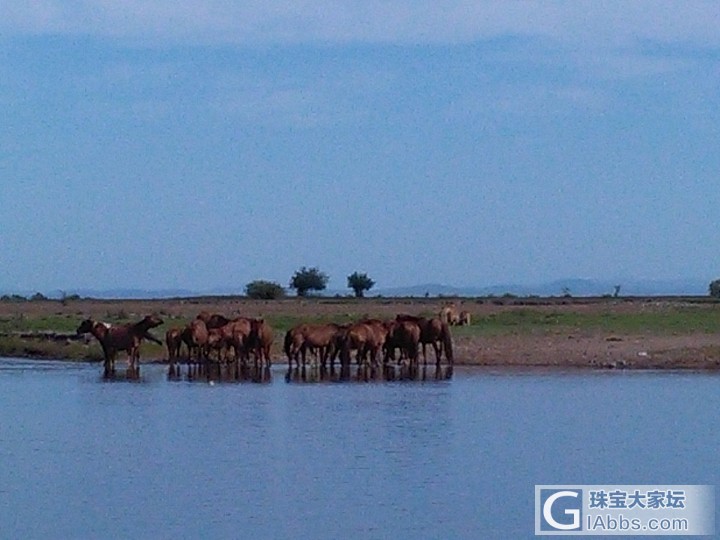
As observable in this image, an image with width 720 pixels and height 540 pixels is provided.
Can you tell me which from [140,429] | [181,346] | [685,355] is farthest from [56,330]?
[140,429]

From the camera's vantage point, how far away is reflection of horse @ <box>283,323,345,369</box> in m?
28.9

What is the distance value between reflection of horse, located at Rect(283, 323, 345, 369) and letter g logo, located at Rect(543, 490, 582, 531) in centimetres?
1464

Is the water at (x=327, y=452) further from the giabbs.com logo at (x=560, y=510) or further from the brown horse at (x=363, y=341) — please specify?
the brown horse at (x=363, y=341)

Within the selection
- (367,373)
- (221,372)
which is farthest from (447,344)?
(221,372)

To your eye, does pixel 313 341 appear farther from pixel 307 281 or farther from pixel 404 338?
pixel 307 281

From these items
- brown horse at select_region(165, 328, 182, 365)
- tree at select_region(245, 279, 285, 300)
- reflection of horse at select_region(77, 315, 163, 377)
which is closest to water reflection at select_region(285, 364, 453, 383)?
brown horse at select_region(165, 328, 182, 365)

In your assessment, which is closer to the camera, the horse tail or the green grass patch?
the horse tail

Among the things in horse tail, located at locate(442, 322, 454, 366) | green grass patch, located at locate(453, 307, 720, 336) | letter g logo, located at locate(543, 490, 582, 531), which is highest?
green grass patch, located at locate(453, 307, 720, 336)

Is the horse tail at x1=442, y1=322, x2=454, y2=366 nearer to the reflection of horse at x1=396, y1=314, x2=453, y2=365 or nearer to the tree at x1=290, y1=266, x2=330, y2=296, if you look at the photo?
the reflection of horse at x1=396, y1=314, x2=453, y2=365

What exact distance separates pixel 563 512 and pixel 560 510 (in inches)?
3.4

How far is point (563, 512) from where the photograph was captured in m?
13.7

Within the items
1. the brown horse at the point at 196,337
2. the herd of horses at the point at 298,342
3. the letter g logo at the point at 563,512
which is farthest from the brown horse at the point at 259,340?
the letter g logo at the point at 563,512

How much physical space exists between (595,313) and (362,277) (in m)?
30.6

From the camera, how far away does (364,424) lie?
19.5 meters
